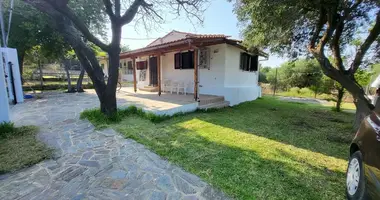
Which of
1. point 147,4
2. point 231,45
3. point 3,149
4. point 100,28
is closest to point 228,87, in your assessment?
point 231,45

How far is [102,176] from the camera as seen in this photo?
286cm

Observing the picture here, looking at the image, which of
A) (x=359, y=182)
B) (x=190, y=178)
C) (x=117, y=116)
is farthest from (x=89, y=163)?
(x=359, y=182)

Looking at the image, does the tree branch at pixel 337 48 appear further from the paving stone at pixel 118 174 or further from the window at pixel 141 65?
the window at pixel 141 65

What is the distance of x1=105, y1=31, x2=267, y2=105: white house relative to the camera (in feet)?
25.3

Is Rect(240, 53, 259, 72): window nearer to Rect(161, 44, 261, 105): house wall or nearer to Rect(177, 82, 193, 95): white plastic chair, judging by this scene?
Rect(161, 44, 261, 105): house wall

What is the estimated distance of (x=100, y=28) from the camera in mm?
12914

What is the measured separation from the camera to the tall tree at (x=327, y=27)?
4.88 meters

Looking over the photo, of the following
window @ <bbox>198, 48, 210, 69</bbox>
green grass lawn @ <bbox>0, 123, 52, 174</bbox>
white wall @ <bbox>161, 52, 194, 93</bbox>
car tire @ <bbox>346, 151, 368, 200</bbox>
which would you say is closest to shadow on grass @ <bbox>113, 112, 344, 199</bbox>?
car tire @ <bbox>346, 151, 368, 200</bbox>

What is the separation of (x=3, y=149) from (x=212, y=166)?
414 cm

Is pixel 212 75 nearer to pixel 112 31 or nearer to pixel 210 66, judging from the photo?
pixel 210 66

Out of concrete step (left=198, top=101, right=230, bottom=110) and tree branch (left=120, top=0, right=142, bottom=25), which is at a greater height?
tree branch (left=120, top=0, right=142, bottom=25)

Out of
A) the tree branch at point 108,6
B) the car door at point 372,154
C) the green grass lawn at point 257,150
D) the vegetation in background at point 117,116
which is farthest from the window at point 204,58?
the car door at point 372,154

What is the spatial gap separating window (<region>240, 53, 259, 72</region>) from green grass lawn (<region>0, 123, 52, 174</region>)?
8854 millimetres

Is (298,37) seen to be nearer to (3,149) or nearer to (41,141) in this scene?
(41,141)
